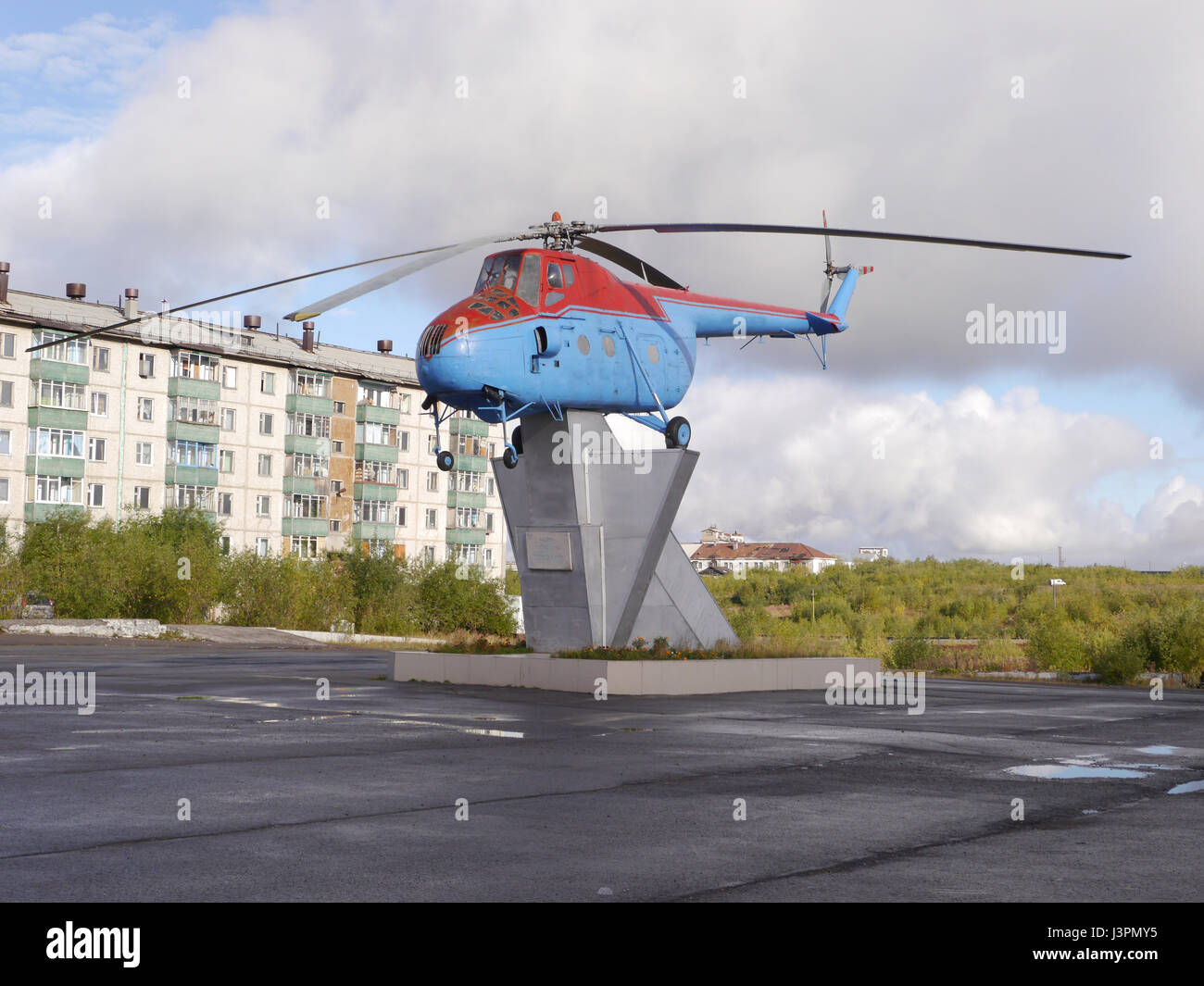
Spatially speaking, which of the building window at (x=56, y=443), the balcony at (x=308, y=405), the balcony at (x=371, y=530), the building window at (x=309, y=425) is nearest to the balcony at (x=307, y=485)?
the building window at (x=309, y=425)

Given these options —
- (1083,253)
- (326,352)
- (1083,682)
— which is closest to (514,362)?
(1083,253)

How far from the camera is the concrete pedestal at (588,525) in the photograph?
23984 mm

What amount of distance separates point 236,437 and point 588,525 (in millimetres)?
63030

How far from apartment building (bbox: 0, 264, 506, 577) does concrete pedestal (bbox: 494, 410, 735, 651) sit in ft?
143

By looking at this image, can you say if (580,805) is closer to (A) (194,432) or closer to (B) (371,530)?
(A) (194,432)

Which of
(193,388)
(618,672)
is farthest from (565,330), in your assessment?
(193,388)

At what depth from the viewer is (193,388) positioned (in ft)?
255

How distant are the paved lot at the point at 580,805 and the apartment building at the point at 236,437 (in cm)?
5186

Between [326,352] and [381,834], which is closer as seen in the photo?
[381,834]

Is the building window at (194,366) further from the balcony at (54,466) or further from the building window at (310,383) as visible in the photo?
the balcony at (54,466)

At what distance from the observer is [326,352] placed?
95125 millimetres

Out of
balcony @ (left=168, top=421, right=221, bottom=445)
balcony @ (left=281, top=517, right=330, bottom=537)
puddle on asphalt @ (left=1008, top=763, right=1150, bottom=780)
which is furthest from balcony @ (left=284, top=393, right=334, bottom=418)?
puddle on asphalt @ (left=1008, top=763, right=1150, bottom=780)
